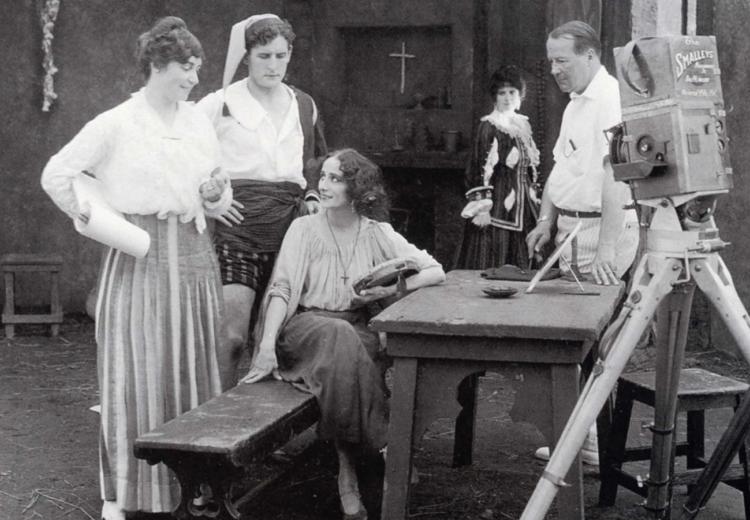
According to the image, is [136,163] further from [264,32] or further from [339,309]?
[339,309]

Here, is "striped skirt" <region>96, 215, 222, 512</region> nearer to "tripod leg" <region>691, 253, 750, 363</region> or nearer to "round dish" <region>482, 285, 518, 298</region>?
"round dish" <region>482, 285, 518, 298</region>

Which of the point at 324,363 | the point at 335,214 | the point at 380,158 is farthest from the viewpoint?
the point at 380,158

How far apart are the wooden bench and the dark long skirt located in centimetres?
33

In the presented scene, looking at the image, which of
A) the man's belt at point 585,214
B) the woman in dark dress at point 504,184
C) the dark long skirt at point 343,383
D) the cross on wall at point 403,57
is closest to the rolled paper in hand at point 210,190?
the dark long skirt at point 343,383

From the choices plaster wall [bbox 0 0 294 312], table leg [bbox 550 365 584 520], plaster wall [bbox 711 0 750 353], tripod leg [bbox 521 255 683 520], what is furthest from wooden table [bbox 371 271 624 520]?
plaster wall [bbox 0 0 294 312]

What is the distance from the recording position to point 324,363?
458 cm

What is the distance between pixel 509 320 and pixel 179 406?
5.29 ft

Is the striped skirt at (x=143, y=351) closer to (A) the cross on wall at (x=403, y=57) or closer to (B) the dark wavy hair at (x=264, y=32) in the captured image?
(B) the dark wavy hair at (x=264, y=32)

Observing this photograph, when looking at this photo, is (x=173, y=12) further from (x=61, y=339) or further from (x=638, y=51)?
(x=638, y=51)

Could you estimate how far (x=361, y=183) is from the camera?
16.3ft

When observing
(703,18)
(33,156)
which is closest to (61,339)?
(33,156)

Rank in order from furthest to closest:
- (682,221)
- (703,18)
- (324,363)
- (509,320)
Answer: (703,18), (324,363), (509,320), (682,221)

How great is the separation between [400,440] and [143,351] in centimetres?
128

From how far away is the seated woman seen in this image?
457 centimetres
